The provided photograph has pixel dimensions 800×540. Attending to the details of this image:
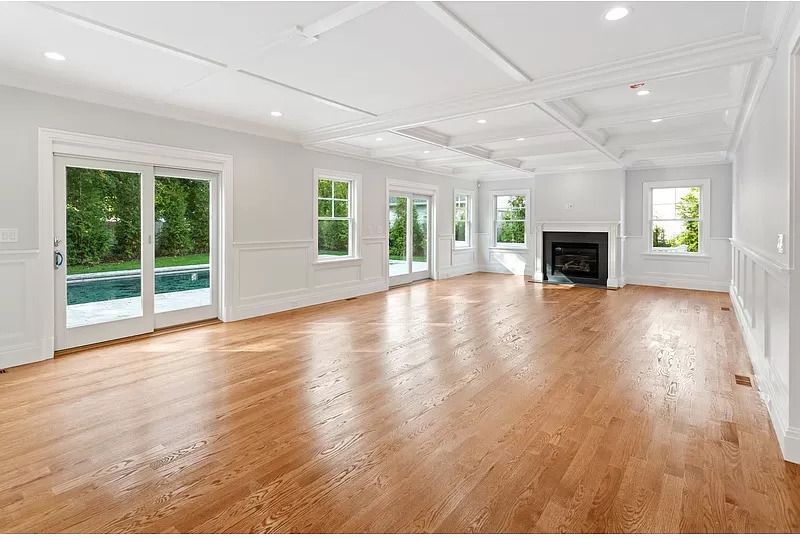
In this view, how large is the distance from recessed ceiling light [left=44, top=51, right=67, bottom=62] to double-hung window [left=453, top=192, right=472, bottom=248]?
806cm

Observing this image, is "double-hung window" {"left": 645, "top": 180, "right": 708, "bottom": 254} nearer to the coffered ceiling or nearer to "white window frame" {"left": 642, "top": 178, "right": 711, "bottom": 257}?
"white window frame" {"left": 642, "top": 178, "right": 711, "bottom": 257}

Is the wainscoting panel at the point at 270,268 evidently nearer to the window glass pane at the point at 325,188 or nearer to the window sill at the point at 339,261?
the window sill at the point at 339,261

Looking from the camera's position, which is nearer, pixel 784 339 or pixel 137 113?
pixel 784 339

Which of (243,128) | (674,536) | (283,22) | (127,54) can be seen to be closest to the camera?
(674,536)

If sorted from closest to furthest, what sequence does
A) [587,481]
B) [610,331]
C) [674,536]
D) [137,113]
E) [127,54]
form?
[674,536] < [587,481] < [127,54] < [137,113] < [610,331]

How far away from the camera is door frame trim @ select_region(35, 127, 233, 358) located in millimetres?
4102

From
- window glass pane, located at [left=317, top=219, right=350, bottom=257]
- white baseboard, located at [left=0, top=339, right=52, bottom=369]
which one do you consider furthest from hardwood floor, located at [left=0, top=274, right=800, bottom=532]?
window glass pane, located at [left=317, top=219, right=350, bottom=257]

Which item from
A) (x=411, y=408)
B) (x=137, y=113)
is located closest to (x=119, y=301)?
(x=137, y=113)

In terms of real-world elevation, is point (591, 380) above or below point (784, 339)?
below

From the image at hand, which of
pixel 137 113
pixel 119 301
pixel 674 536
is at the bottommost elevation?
pixel 674 536

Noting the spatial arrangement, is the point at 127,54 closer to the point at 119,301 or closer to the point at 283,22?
the point at 283,22

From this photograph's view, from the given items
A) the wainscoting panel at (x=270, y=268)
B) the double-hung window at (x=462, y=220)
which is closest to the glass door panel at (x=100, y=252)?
the wainscoting panel at (x=270, y=268)

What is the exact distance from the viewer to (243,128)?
5.72m

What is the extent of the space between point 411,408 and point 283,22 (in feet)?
8.74
